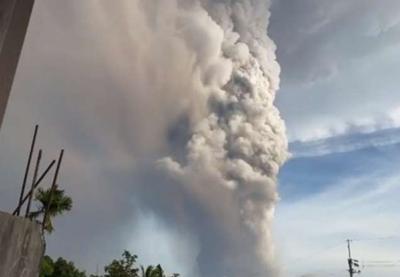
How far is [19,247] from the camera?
7.20 meters

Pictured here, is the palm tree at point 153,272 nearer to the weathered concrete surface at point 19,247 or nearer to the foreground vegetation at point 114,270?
the foreground vegetation at point 114,270

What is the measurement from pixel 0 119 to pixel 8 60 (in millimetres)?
652

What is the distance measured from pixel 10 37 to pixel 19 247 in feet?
12.3

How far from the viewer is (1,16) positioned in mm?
4594

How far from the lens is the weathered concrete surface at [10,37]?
4.66m

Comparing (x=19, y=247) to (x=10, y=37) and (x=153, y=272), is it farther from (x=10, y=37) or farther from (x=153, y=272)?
(x=153, y=272)

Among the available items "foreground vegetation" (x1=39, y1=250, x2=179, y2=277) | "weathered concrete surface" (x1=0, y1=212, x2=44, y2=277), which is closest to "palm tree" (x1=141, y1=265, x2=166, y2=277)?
"foreground vegetation" (x1=39, y1=250, x2=179, y2=277)

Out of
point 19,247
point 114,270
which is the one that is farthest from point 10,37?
point 114,270

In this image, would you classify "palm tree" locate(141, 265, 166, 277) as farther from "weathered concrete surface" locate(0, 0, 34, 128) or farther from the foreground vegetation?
"weathered concrete surface" locate(0, 0, 34, 128)

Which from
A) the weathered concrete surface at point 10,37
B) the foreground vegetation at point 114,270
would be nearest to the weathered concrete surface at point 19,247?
the weathered concrete surface at point 10,37

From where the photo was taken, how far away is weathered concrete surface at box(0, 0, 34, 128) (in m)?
4.66

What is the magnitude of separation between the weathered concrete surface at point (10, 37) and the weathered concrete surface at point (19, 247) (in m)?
2.66

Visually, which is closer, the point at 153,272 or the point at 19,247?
the point at 19,247

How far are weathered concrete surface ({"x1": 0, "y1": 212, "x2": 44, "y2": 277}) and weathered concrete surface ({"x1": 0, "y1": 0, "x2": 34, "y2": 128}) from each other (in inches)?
105
